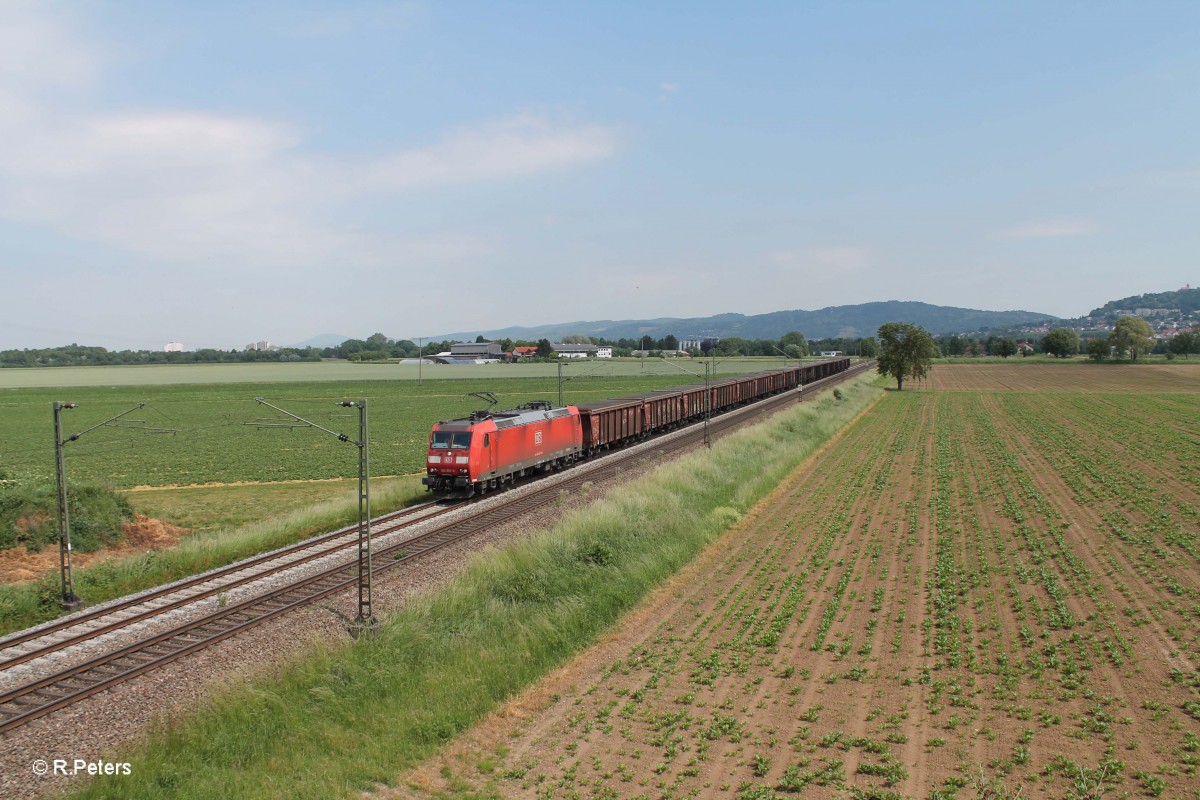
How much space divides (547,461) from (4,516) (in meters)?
21.1

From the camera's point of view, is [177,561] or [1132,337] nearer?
[177,561]

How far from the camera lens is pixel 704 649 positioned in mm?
15883

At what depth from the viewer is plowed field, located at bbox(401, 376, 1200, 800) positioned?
36.2 feet

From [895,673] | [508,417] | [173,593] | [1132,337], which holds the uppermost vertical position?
[1132,337]

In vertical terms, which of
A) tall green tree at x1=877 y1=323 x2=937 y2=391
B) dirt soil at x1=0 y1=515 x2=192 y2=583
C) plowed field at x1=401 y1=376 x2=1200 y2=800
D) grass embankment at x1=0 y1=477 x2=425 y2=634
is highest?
tall green tree at x1=877 y1=323 x2=937 y2=391

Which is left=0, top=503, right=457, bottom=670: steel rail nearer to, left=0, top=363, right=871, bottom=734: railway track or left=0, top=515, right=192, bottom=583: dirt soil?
left=0, top=363, right=871, bottom=734: railway track

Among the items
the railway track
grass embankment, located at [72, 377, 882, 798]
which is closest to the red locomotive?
the railway track

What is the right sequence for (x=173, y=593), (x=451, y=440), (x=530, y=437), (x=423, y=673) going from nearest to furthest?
(x=423, y=673), (x=173, y=593), (x=451, y=440), (x=530, y=437)

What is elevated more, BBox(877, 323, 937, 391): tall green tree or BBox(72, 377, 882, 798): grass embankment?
BBox(877, 323, 937, 391): tall green tree

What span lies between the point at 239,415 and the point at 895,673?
76.0m

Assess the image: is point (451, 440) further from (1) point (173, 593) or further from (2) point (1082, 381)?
(2) point (1082, 381)

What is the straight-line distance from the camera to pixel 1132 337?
17200 cm

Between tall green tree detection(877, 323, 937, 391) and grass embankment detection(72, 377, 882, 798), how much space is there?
8244 cm

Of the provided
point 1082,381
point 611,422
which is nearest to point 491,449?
point 611,422
